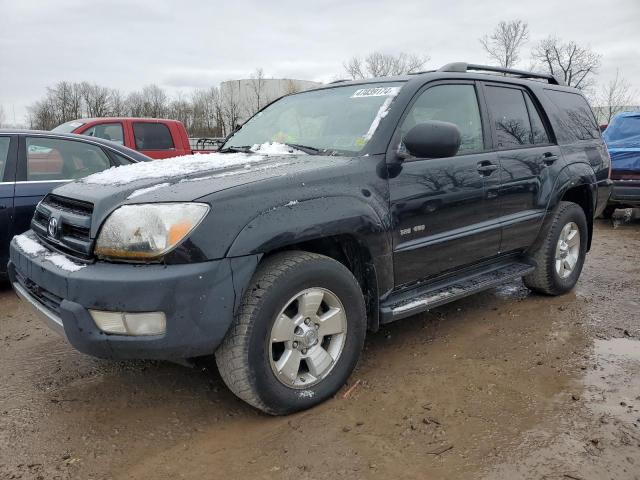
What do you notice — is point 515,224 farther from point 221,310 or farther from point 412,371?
point 221,310

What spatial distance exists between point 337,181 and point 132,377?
5.59 ft

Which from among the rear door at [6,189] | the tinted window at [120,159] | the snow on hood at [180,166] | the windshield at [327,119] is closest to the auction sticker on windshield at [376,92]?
the windshield at [327,119]

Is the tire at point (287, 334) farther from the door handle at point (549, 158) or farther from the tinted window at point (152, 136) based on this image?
the tinted window at point (152, 136)

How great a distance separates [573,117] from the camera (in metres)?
4.67

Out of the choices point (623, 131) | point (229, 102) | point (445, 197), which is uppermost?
point (229, 102)

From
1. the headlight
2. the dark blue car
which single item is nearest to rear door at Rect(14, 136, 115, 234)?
the dark blue car

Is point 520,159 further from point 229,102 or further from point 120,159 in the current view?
point 229,102

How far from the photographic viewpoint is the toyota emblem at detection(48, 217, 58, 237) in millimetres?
2684

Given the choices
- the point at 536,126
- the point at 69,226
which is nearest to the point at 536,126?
the point at 536,126

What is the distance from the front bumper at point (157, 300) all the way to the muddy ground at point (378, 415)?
0.49m

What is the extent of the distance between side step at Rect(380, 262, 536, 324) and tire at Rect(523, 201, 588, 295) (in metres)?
0.26

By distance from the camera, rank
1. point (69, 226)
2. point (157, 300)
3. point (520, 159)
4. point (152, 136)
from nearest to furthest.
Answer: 1. point (157, 300)
2. point (69, 226)
3. point (520, 159)
4. point (152, 136)

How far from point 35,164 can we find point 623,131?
911cm

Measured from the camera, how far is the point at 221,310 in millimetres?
2326
